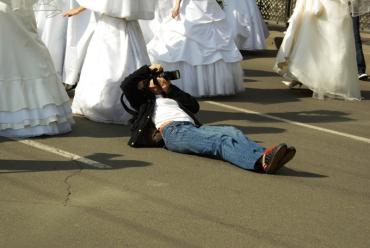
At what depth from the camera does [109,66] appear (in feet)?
27.6

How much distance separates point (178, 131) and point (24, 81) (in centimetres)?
165

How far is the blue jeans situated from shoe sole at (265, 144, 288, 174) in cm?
13

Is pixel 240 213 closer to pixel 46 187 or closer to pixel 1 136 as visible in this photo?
pixel 46 187

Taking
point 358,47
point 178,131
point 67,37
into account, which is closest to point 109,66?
point 178,131

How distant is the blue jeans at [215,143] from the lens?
6570 mm

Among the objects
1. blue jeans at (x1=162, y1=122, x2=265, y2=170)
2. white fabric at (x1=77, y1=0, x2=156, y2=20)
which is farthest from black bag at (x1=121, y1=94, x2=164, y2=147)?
white fabric at (x1=77, y1=0, x2=156, y2=20)

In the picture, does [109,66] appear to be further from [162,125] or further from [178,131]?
[178,131]

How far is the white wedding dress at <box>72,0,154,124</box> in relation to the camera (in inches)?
327

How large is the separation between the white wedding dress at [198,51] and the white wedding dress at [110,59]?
1.64 m

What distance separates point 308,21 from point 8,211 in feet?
21.4

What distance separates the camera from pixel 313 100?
10.6 meters

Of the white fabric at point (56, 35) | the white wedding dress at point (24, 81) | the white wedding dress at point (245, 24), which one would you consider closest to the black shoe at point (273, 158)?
the white wedding dress at point (24, 81)

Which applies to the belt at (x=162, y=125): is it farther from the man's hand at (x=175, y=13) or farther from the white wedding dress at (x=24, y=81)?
the man's hand at (x=175, y=13)

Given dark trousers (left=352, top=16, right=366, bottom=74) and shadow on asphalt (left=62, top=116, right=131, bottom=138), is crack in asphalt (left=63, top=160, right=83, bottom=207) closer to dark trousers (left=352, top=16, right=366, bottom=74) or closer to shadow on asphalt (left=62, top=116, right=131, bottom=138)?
shadow on asphalt (left=62, top=116, right=131, bottom=138)
